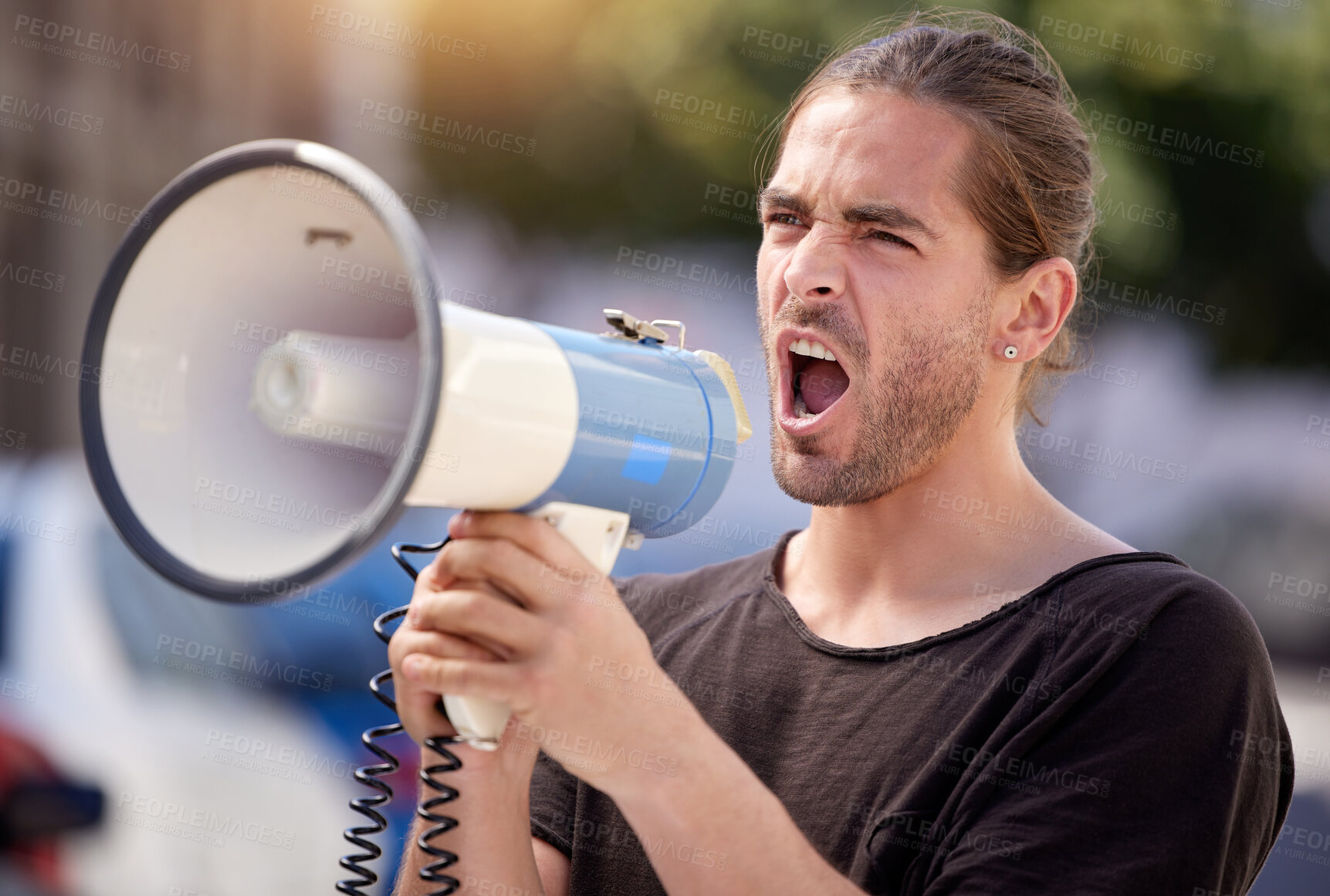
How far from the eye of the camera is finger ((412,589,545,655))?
1211 mm

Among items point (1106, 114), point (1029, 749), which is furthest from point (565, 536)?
point (1106, 114)

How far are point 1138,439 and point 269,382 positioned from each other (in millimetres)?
5191

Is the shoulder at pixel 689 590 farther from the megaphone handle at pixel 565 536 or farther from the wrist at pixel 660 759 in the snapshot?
the wrist at pixel 660 759

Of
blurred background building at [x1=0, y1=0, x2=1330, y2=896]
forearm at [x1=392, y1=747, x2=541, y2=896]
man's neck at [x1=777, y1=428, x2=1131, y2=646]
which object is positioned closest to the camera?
forearm at [x1=392, y1=747, x2=541, y2=896]

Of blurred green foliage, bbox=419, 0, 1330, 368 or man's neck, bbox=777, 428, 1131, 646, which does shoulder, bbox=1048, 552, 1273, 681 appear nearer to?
man's neck, bbox=777, 428, 1131, 646

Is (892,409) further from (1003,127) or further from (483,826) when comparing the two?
(483,826)

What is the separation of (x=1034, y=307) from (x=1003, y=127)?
1.01 feet

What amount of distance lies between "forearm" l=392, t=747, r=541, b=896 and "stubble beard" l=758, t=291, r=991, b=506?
65cm

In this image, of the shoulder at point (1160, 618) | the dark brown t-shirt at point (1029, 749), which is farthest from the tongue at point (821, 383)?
the shoulder at point (1160, 618)

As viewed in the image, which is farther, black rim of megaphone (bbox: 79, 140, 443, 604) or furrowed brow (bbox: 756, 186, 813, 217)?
furrowed brow (bbox: 756, 186, 813, 217)

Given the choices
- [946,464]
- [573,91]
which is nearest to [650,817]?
[946,464]

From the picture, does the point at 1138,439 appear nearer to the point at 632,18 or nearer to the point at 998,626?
the point at 632,18

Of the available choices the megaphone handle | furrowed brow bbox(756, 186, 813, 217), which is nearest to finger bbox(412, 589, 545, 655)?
the megaphone handle

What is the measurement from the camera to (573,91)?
6070 millimetres
